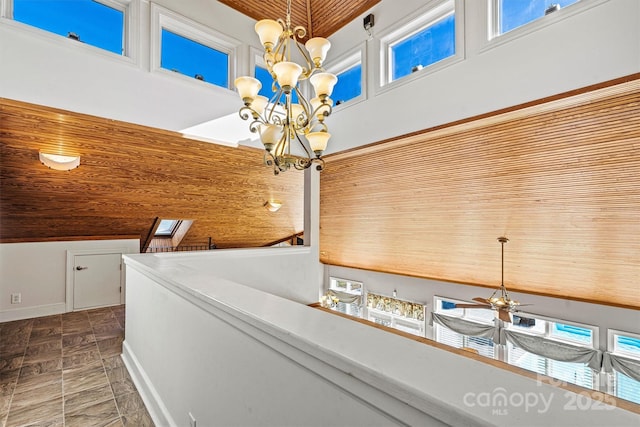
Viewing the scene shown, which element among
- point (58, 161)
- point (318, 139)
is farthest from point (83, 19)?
point (318, 139)

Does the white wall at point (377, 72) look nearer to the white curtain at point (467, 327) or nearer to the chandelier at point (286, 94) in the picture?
the chandelier at point (286, 94)

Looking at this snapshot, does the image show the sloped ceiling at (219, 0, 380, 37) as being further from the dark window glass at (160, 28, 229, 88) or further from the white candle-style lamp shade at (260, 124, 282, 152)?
the white candle-style lamp shade at (260, 124, 282, 152)

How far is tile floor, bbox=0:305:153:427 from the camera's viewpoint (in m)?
2.10

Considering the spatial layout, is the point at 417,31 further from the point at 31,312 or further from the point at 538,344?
the point at 31,312

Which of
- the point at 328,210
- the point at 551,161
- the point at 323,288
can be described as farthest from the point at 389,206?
the point at 323,288

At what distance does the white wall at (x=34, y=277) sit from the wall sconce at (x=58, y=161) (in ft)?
5.57

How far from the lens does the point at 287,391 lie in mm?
997

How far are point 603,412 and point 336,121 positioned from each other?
14.2ft

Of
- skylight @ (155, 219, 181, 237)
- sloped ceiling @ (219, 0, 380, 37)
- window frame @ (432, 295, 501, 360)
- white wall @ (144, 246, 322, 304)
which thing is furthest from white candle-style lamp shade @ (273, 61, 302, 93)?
skylight @ (155, 219, 181, 237)

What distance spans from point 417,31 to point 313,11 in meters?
1.73

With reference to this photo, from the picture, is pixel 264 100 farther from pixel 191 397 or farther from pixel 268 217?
pixel 268 217

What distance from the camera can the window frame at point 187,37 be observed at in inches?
131

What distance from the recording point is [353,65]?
456 centimetres

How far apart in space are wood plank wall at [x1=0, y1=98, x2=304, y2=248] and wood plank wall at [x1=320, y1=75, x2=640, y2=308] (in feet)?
5.18
